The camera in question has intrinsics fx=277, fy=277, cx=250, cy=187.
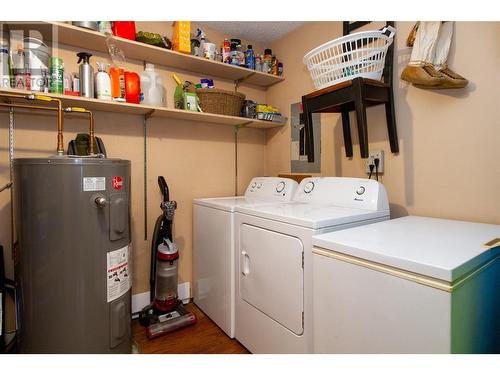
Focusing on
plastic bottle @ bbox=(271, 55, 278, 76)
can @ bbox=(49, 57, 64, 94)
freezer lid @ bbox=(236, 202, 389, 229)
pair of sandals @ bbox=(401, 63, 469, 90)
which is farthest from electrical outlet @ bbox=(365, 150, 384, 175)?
can @ bbox=(49, 57, 64, 94)

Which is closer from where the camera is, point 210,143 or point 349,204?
point 349,204

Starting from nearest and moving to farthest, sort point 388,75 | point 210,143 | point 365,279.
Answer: point 365,279
point 388,75
point 210,143

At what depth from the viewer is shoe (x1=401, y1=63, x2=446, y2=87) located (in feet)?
4.66

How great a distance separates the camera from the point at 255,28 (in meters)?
2.47

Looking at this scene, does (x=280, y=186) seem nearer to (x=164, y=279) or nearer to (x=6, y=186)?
(x=164, y=279)

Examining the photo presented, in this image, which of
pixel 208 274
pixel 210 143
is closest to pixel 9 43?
pixel 210 143

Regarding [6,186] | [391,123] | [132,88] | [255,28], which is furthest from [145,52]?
[391,123]

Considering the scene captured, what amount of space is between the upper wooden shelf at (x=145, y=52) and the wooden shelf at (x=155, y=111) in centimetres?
42

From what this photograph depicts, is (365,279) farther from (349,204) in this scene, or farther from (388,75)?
(388,75)

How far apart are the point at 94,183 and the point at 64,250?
351 mm

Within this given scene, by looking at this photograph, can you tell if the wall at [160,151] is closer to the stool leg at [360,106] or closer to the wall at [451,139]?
the wall at [451,139]

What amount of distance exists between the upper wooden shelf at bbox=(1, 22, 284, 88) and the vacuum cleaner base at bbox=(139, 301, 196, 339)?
6.16 feet
